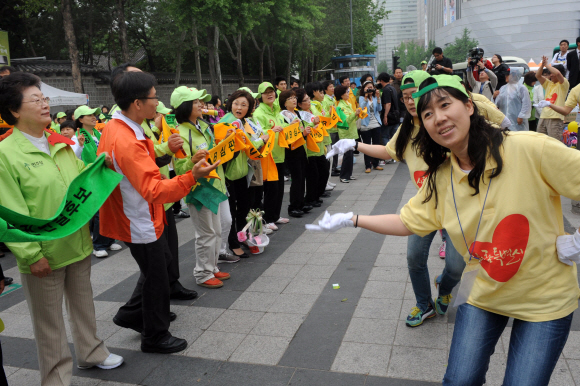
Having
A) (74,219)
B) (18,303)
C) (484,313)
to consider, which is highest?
(74,219)

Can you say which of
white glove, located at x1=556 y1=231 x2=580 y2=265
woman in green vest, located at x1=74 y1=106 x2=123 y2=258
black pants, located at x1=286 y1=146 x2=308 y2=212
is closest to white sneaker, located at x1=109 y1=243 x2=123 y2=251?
woman in green vest, located at x1=74 y1=106 x2=123 y2=258

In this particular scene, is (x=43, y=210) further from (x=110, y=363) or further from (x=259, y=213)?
(x=259, y=213)

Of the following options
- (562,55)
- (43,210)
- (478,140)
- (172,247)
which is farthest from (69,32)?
(478,140)

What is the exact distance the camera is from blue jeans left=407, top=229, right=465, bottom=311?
3.50 m

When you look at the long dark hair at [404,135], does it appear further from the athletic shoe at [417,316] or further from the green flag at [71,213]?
the green flag at [71,213]

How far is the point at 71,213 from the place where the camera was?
2.70m

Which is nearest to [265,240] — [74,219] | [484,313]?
[74,219]

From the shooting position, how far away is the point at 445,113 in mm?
1990

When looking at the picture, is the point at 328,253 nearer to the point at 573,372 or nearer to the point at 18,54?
the point at 573,372

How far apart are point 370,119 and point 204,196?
7.28 meters

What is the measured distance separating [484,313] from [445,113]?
852 millimetres

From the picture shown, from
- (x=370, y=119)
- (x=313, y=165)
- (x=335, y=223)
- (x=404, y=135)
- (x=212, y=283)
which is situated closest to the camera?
(x=335, y=223)

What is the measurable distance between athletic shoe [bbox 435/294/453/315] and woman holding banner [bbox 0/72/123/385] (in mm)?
2561

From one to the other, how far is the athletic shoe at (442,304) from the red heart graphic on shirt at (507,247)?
190 cm
